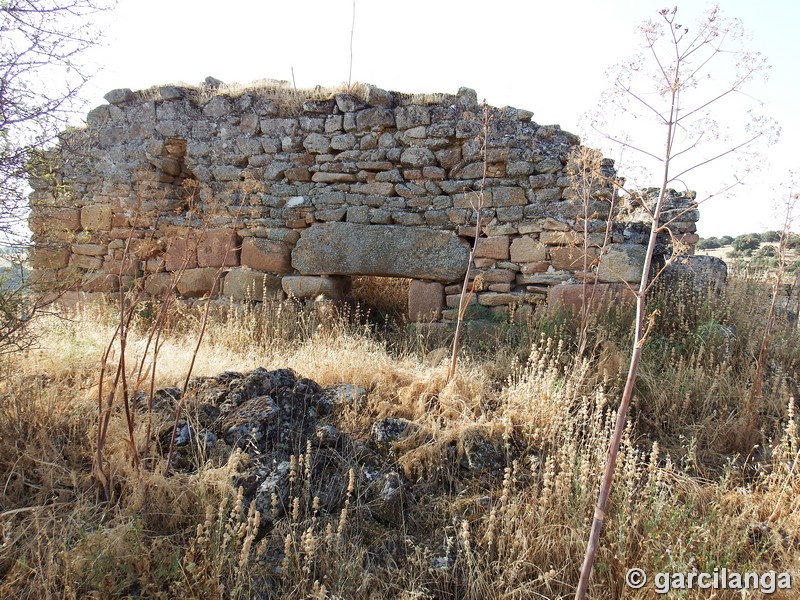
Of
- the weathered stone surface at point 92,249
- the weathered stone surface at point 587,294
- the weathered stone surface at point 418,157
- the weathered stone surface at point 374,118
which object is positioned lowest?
the weathered stone surface at point 587,294

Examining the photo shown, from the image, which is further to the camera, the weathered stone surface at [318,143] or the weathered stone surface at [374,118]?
the weathered stone surface at [318,143]

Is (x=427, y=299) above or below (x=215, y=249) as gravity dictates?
below

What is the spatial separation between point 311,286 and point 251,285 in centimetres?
74

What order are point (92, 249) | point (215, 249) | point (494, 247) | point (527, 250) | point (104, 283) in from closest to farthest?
1. point (527, 250)
2. point (494, 247)
3. point (215, 249)
4. point (104, 283)
5. point (92, 249)

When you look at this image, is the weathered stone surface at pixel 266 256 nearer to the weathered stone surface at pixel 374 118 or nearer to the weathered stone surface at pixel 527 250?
the weathered stone surface at pixel 374 118

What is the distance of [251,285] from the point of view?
6.10m

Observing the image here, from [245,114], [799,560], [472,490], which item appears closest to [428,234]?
[245,114]

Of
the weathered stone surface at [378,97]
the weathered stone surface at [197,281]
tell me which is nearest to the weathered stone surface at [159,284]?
the weathered stone surface at [197,281]

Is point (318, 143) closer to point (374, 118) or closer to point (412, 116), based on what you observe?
point (374, 118)

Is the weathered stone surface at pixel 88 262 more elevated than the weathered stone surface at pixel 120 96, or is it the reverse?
the weathered stone surface at pixel 120 96

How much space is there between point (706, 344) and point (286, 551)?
3.91m

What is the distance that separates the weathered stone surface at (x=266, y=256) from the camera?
6.03m

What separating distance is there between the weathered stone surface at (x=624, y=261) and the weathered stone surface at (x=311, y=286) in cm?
280

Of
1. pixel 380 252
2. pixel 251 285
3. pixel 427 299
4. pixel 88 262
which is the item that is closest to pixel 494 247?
pixel 427 299
